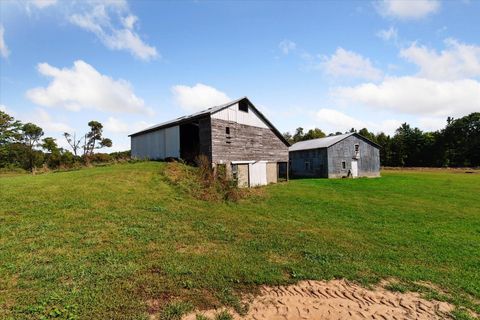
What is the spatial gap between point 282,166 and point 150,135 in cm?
2028

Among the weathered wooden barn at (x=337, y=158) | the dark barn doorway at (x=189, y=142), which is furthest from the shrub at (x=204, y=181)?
the weathered wooden barn at (x=337, y=158)

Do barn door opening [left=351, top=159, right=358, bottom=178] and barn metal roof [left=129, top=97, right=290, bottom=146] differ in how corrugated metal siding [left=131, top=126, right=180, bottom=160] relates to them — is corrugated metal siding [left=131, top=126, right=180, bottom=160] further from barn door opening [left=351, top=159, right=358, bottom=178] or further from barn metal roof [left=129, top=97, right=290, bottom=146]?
barn door opening [left=351, top=159, right=358, bottom=178]

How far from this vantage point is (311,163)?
125 ft

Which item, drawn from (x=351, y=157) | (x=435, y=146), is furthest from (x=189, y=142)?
(x=435, y=146)

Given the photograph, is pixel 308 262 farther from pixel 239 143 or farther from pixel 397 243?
pixel 239 143

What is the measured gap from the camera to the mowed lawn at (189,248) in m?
5.84

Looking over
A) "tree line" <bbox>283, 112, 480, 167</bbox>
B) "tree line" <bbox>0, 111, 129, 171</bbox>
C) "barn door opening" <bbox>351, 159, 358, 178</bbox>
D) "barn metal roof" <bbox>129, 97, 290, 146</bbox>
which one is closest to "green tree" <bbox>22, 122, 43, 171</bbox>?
"tree line" <bbox>0, 111, 129, 171</bbox>

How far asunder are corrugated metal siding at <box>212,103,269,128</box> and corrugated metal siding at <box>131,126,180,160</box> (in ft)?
15.0

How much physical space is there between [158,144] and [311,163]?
2241 centimetres

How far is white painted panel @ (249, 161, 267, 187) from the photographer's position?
25.1 metres

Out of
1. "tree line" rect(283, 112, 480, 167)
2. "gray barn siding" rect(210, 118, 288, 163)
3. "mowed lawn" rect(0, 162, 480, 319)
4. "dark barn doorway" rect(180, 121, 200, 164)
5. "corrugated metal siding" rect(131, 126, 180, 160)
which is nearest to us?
"mowed lawn" rect(0, 162, 480, 319)

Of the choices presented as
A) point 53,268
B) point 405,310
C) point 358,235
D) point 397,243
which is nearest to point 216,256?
point 53,268

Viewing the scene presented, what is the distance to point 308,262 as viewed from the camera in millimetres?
7992

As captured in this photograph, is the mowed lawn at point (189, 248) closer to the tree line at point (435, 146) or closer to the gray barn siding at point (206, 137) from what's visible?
the gray barn siding at point (206, 137)
